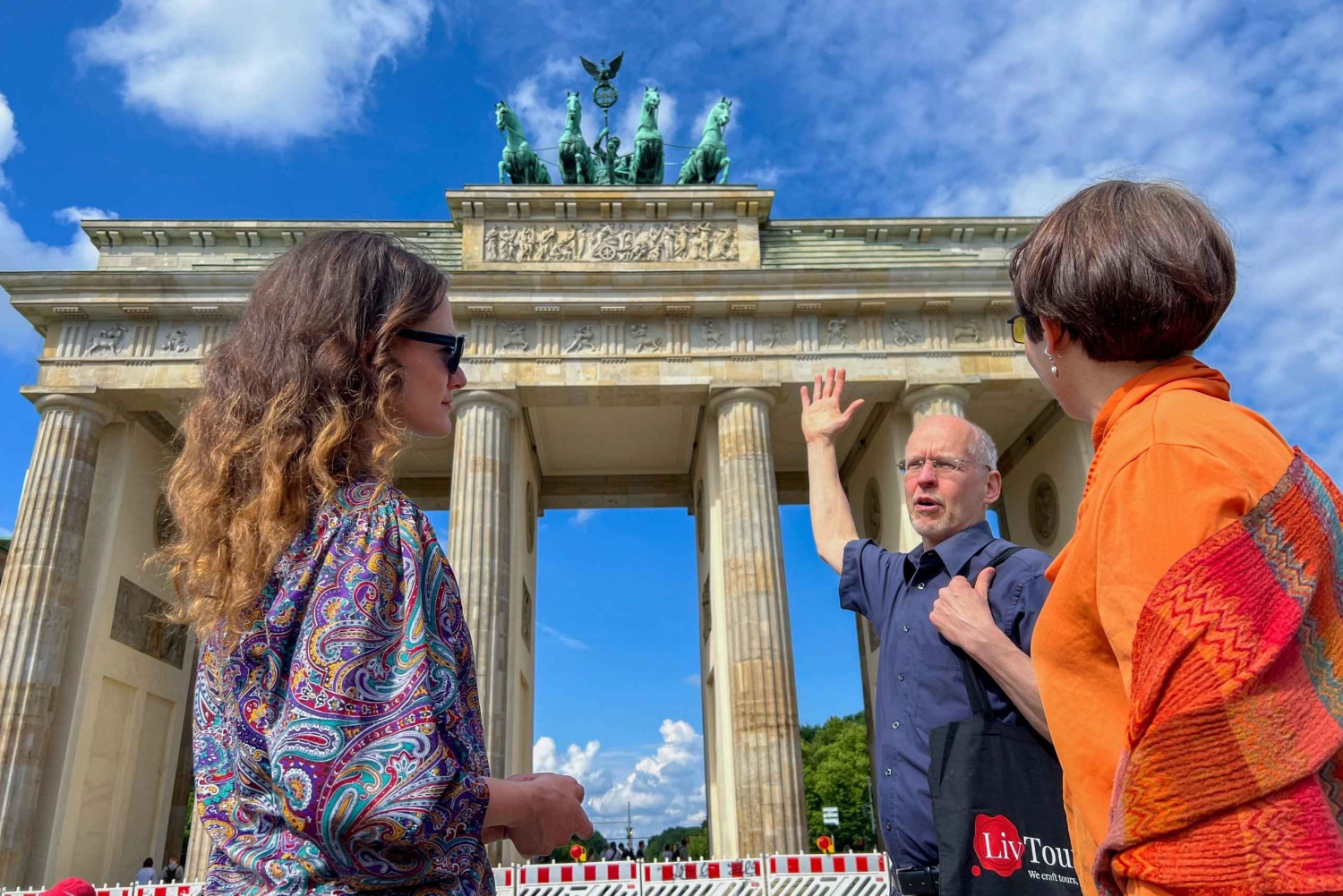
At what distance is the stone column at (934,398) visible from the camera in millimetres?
18828

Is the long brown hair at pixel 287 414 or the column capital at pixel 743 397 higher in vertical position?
the column capital at pixel 743 397

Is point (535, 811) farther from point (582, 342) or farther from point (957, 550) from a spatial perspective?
point (582, 342)

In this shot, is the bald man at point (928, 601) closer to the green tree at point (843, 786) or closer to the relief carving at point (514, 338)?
the relief carving at point (514, 338)

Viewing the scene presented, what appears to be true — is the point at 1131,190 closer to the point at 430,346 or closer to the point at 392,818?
the point at 430,346

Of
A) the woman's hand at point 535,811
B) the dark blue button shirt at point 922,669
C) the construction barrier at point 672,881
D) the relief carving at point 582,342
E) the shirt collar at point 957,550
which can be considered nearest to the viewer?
the woman's hand at point 535,811

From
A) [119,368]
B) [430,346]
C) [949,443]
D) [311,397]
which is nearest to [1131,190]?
[430,346]

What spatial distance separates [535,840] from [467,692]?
0.32 metres

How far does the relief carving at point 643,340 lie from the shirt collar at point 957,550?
16221 millimetres

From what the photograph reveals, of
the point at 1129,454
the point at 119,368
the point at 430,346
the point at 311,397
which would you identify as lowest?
the point at 1129,454

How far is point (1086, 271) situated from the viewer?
165cm

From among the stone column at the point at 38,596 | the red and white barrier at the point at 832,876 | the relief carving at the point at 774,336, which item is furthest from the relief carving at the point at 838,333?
the stone column at the point at 38,596

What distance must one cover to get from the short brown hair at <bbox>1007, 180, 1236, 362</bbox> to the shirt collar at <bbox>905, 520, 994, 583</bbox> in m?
1.48

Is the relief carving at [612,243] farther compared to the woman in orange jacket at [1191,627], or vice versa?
the relief carving at [612,243]

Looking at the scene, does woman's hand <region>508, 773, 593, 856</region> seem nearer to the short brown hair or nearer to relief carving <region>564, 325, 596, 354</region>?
the short brown hair
